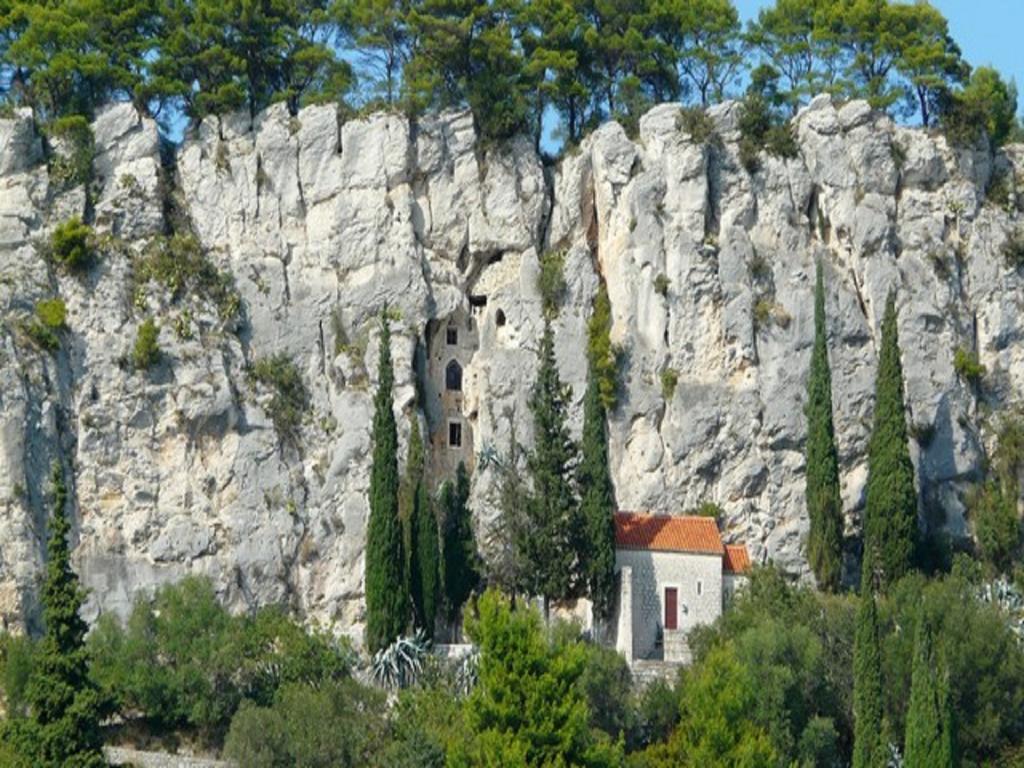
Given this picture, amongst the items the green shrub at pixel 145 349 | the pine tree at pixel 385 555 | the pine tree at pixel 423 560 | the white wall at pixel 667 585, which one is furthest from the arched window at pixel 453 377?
the green shrub at pixel 145 349

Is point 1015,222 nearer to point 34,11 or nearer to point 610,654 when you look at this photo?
point 610,654

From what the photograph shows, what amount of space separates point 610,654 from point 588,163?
14.6 m

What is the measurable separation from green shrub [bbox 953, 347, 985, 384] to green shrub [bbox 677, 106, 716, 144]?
8.14m

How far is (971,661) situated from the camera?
6172 cm

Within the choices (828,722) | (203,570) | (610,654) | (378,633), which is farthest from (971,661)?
(203,570)

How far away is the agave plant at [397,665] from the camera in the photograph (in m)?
62.2

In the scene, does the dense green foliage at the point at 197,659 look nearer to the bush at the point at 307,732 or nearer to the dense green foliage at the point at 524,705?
the bush at the point at 307,732

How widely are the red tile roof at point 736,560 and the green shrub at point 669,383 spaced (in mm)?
4018

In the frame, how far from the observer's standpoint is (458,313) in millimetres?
70250

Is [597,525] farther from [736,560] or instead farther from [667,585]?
[736,560]

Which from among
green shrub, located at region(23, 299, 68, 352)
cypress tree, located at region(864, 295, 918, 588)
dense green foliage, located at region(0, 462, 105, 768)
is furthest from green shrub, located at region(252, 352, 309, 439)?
cypress tree, located at region(864, 295, 918, 588)

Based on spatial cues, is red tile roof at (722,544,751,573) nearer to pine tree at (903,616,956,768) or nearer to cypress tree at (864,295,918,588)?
cypress tree at (864,295,918,588)

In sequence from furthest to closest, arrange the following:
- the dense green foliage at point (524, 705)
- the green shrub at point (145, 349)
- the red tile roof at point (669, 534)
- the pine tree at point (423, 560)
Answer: the green shrub at point (145, 349)
the red tile roof at point (669, 534)
the pine tree at point (423, 560)
the dense green foliage at point (524, 705)

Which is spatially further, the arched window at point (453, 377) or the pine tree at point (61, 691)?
the arched window at point (453, 377)
